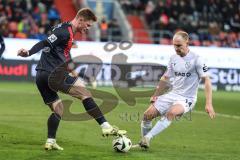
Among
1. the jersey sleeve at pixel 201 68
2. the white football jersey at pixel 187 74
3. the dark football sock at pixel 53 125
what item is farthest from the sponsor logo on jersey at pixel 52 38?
the jersey sleeve at pixel 201 68

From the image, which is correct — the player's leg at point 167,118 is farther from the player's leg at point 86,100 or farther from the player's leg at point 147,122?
the player's leg at point 86,100

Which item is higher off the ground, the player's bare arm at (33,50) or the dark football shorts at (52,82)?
the player's bare arm at (33,50)

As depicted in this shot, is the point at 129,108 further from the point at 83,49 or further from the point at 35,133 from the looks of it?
the point at 83,49

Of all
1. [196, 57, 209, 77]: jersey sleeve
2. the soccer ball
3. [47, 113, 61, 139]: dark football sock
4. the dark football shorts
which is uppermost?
[196, 57, 209, 77]: jersey sleeve

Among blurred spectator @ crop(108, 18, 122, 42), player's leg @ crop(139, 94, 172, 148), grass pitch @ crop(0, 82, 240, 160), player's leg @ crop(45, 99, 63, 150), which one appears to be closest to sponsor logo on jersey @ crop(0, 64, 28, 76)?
grass pitch @ crop(0, 82, 240, 160)

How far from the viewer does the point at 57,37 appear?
9766 millimetres

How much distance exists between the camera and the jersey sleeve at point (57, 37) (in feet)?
32.0

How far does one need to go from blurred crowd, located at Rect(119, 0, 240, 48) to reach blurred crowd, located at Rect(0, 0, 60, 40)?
5.51 metres

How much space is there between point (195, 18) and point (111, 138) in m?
22.2

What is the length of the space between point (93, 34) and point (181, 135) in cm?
1925

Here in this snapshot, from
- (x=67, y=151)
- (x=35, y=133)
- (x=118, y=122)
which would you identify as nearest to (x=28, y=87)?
(x=118, y=122)

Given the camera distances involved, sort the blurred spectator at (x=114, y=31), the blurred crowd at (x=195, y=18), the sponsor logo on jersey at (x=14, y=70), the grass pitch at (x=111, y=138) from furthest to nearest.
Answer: the blurred spectator at (x=114, y=31), the blurred crowd at (x=195, y=18), the sponsor logo on jersey at (x=14, y=70), the grass pitch at (x=111, y=138)

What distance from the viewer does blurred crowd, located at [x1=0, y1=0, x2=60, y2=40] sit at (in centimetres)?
2770

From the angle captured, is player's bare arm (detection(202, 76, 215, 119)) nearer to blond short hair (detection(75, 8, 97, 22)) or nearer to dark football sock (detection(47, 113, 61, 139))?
blond short hair (detection(75, 8, 97, 22))
